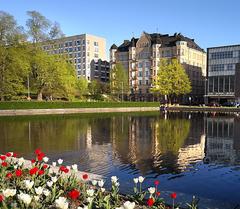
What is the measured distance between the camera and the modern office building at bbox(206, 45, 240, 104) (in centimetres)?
8650

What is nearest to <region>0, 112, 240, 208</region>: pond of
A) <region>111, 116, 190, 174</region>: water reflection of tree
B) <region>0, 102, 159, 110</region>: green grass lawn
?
<region>111, 116, 190, 174</region>: water reflection of tree

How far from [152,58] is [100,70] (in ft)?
125

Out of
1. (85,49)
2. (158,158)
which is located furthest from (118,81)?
(158,158)

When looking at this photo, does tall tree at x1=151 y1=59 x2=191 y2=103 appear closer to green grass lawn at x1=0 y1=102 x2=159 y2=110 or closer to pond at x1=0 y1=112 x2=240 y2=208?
green grass lawn at x1=0 y1=102 x2=159 y2=110

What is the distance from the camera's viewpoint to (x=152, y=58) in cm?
10569

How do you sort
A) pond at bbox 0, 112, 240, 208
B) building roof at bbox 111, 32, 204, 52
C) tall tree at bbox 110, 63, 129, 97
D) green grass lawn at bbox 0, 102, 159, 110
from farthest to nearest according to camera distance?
1. building roof at bbox 111, 32, 204, 52
2. tall tree at bbox 110, 63, 129, 97
3. green grass lawn at bbox 0, 102, 159, 110
4. pond at bbox 0, 112, 240, 208

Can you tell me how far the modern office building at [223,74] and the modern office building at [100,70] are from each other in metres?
58.5

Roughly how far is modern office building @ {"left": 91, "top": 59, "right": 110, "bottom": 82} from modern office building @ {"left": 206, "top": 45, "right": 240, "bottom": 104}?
192ft

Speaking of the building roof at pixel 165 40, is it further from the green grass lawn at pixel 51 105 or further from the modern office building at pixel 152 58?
the green grass lawn at pixel 51 105

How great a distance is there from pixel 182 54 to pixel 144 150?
283 feet

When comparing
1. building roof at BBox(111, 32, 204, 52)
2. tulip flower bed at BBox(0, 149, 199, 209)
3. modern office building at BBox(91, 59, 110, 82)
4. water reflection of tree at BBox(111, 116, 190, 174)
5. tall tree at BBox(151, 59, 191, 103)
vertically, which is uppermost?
building roof at BBox(111, 32, 204, 52)

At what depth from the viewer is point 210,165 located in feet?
43.4

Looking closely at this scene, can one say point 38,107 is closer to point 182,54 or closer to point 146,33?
point 182,54

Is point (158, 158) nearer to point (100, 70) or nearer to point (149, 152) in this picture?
point (149, 152)
